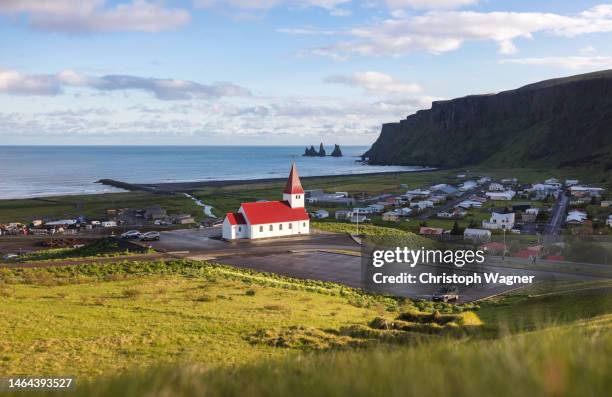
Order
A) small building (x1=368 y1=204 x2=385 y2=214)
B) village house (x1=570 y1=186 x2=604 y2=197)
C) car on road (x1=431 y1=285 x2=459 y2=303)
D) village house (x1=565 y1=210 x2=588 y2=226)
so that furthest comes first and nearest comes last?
village house (x1=570 y1=186 x2=604 y2=197), small building (x1=368 y1=204 x2=385 y2=214), village house (x1=565 y1=210 x2=588 y2=226), car on road (x1=431 y1=285 x2=459 y2=303)

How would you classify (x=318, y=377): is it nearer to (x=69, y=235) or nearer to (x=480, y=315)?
(x=480, y=315)

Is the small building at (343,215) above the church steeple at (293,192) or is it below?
below

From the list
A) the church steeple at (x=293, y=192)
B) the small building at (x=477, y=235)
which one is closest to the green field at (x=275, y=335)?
the church steeple at (x=293, y=192)

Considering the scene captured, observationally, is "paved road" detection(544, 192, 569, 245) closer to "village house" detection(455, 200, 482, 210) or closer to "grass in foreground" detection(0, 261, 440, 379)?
"village house" detection(455, 200, 482, 210)

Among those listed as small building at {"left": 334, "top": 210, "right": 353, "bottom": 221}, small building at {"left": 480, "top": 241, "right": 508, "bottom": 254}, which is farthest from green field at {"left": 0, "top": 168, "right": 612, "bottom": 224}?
small building at {"left": 480, "top": 241, "right": 508, "bottom": 254}

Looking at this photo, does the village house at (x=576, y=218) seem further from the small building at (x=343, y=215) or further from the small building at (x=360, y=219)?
the small building at (x=343, y=215)

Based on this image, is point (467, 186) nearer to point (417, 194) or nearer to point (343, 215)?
point (417, 194)

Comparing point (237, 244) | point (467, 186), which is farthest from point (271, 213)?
point (467, 186)
